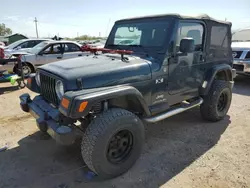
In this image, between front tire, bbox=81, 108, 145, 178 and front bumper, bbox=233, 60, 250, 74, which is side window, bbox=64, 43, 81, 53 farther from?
front tire, bbox=81, 108, 145, 178

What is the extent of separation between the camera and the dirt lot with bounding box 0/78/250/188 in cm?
274

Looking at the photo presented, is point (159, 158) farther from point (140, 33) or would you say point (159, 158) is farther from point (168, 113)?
point (140, 33)

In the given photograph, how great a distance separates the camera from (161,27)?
3.39 metres

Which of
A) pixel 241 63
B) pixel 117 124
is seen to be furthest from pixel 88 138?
pixel 241 63

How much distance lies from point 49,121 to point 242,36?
9557mm

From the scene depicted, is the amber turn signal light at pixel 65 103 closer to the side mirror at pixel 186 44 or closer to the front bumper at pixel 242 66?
the side mirror at pixel 186 44

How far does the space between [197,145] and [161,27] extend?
6.36 ft

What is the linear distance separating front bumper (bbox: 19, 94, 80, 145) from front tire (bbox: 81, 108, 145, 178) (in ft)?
0.62

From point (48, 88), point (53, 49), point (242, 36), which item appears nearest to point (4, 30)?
point (53, 49)

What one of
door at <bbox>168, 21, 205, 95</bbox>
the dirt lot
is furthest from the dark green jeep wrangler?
the dirt lot

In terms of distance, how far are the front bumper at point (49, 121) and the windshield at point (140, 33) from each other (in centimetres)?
167

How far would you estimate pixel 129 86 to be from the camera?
278cm

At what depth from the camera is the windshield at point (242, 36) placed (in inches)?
372

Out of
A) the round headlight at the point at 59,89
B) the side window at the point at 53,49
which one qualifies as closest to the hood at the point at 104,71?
the round headlight at the point at 59,89
